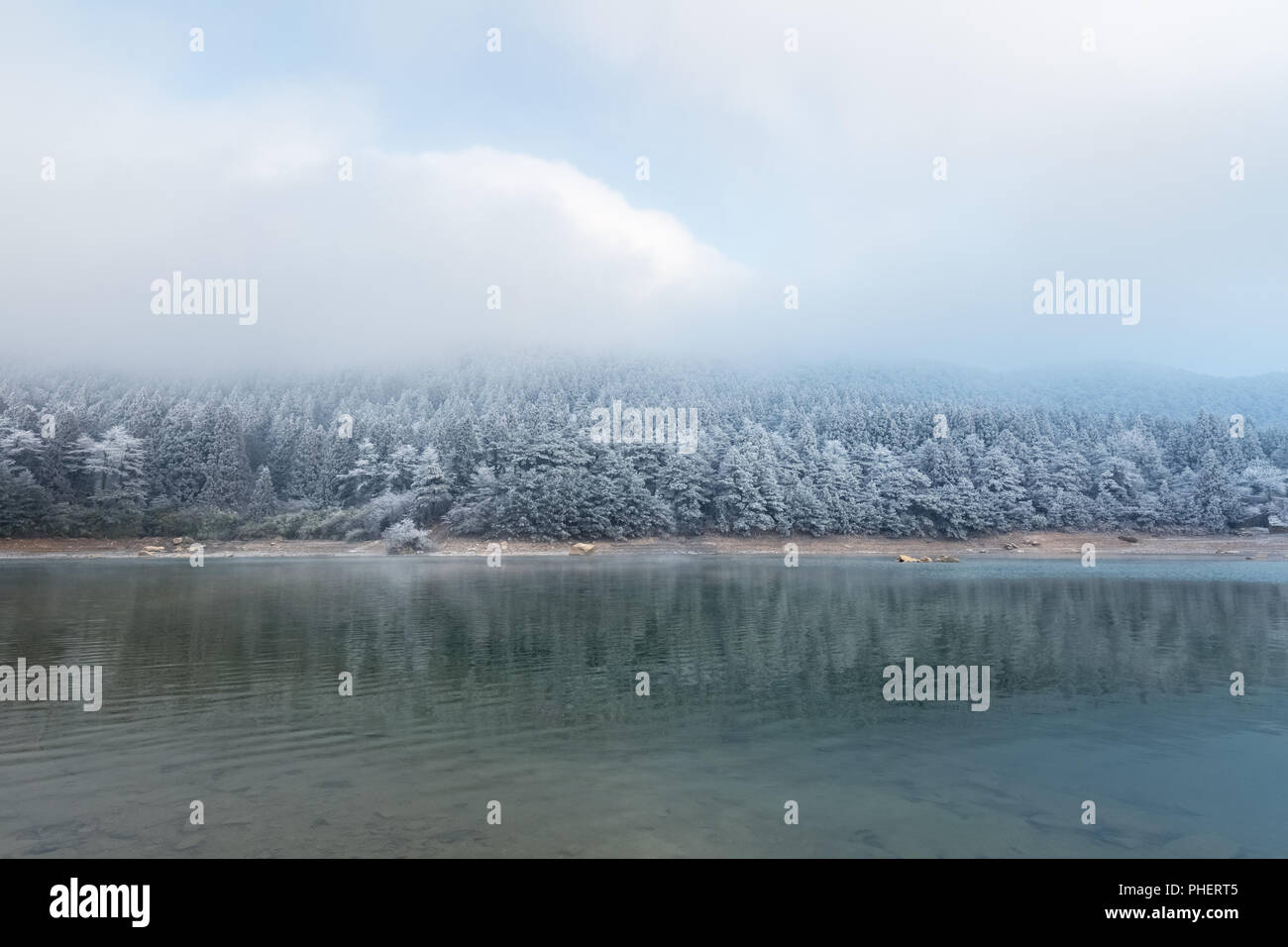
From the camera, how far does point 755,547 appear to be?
8544cm

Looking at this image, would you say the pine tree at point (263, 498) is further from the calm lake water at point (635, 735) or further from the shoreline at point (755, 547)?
the calm lake water at point (635, 735)

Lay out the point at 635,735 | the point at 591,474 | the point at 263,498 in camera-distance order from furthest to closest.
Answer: the point at 263,498
the point at 591,474
the point at 635,735

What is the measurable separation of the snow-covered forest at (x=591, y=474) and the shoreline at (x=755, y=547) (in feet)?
4.86

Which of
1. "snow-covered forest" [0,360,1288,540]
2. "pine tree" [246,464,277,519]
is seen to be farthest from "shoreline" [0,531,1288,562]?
"pine tree" [246,464,277,519]

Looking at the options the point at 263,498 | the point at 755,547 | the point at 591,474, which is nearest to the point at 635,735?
the point at 591,474

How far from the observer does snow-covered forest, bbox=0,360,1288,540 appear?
265ft

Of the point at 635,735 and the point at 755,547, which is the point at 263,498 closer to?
the point at 755,547

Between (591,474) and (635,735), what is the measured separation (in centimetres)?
7037

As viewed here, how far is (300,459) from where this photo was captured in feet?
317

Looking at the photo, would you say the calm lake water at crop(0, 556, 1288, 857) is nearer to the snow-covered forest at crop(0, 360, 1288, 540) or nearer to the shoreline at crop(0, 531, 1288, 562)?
the shoreline at crop(0, 531, 1288, 562)

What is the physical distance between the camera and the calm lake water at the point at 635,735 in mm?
10781
